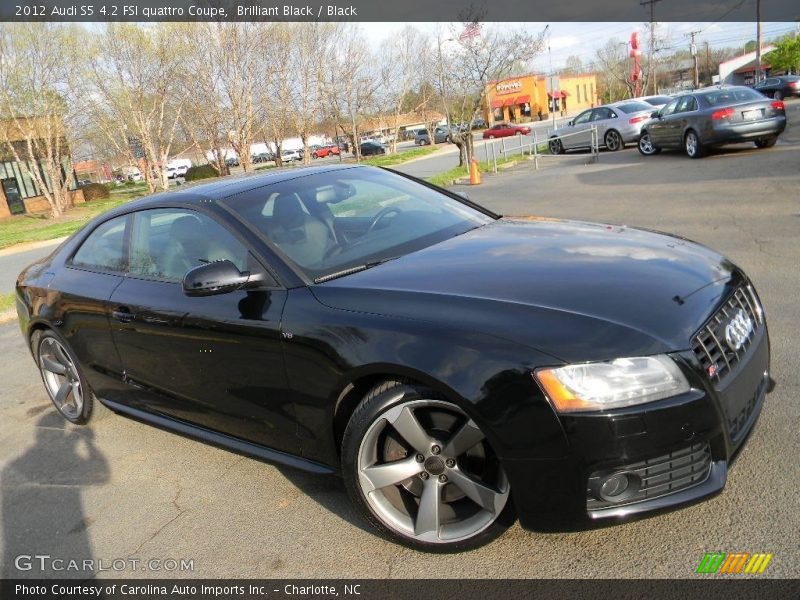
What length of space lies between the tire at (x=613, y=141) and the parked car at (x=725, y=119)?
485 cm

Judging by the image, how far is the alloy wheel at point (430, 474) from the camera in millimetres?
2514

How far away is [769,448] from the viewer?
9.95ft

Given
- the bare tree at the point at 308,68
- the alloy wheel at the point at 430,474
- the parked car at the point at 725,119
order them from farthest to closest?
the bare tree at the point at 308,68
the parked car at the point at 725,119
the alloy wheel at the point at 430,474

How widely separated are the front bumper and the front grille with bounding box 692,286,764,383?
40mm

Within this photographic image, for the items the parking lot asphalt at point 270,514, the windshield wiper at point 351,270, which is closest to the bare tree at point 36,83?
the parking lot asphalt at point 270,514

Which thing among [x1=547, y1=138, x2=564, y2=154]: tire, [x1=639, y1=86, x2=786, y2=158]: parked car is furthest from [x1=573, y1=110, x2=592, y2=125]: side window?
[x1=639, y1=86, x2=786, y2=158]: parked car

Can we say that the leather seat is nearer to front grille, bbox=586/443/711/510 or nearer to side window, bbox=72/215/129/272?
side window, bbox=72/215/129/272

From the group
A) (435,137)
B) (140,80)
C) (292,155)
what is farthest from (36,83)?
(435,137)

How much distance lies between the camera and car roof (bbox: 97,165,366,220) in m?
3.55

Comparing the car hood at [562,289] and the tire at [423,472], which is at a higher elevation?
the car hood at [562,289]

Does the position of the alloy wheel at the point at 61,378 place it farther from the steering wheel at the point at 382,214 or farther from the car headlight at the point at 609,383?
the car headlight at the point at 609,383

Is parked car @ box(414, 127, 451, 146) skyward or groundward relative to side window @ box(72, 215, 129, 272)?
groundward

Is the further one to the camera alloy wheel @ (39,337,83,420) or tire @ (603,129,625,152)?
tire @ (603,129,625,152)

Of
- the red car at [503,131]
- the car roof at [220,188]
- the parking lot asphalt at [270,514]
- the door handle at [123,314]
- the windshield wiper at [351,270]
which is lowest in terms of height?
the parking lot asphalt at [270,514]
